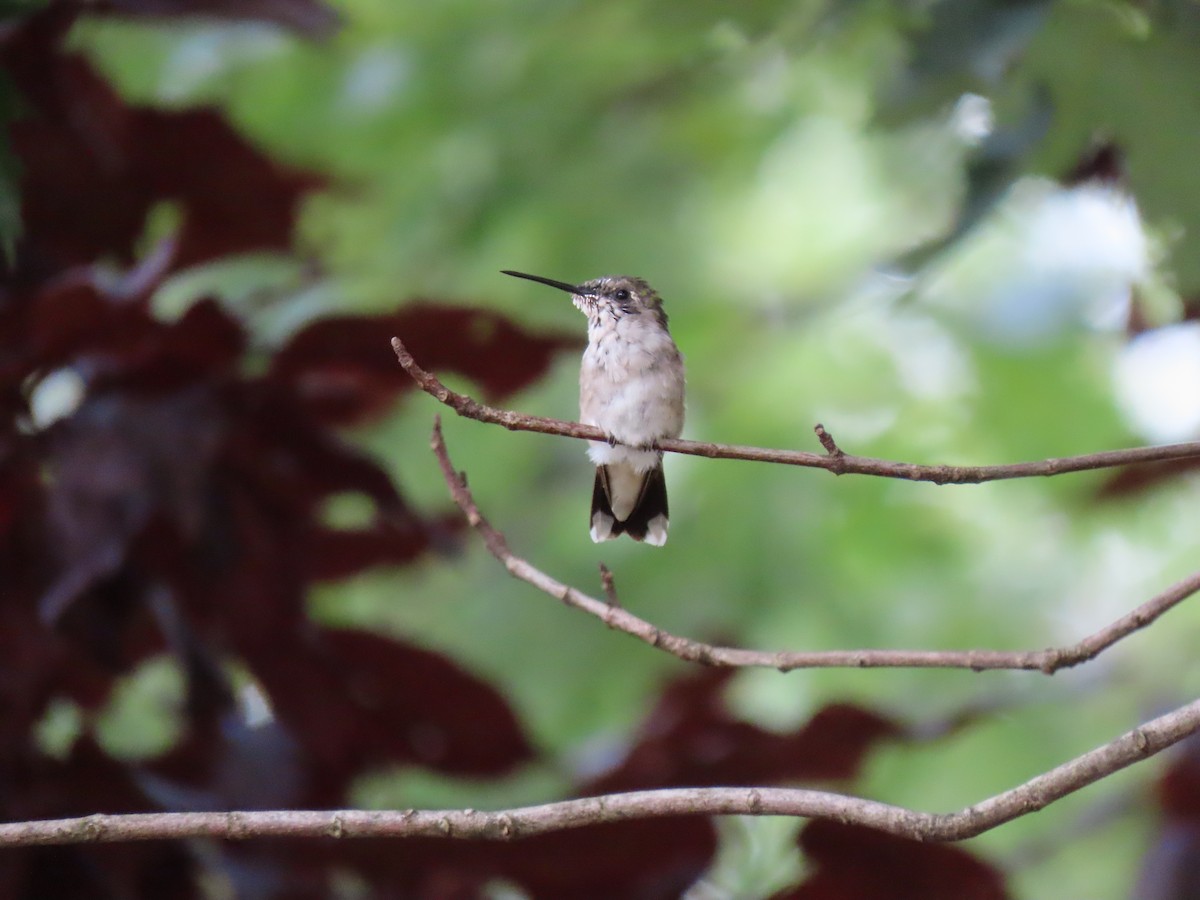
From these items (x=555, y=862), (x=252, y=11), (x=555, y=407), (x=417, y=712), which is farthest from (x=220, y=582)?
(x=555, y=407)

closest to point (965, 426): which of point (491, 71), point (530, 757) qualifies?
point (491, 71)

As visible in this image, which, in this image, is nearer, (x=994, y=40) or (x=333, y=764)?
(x=994, y=40)

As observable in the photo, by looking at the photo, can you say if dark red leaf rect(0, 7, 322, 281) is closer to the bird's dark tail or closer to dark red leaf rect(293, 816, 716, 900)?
the bird's dark tail

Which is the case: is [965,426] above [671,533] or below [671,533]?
above

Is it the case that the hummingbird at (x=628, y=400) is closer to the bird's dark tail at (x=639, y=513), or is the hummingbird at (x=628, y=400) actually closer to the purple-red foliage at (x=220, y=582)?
the bird's dark tail at (x=639, y=513)

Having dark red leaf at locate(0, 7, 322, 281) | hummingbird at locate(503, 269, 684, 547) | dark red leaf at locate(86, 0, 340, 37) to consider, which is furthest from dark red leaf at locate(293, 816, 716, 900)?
dark red leaf at locate(86, 0, 340, 37)

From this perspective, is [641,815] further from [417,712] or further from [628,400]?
[628,400]

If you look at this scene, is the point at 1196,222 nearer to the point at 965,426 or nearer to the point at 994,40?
the point at 994,40
